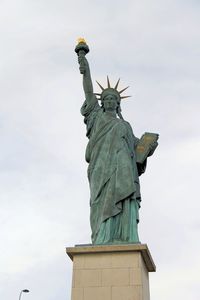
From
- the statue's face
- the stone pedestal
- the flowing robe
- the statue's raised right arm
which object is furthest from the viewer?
the statue's raised right arm

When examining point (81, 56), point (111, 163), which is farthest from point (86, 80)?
point (111, 163)

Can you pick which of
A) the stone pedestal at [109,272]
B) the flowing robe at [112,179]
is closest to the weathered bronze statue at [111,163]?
the flowing robe at [112,179]

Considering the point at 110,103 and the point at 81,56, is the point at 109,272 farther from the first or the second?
the point at 81,56

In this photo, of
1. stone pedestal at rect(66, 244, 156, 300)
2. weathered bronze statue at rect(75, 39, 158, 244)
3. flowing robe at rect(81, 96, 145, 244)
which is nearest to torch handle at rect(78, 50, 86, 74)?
weathered bronze statue at rect(75, 39, 158, 244)

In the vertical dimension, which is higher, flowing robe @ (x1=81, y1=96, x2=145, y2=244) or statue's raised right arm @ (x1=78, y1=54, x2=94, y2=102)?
statue's raised right arm @ (x1=78, y1=54, x2=94, y2=102)

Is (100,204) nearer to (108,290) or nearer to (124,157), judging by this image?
(124,157)

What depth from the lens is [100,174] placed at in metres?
12.0

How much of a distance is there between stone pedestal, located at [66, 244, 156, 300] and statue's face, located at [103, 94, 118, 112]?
3.40m

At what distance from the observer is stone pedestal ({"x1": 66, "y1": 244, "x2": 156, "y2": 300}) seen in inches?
415

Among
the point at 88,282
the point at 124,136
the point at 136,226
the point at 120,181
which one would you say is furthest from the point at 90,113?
the point at 88,282

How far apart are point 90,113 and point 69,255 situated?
344 cm

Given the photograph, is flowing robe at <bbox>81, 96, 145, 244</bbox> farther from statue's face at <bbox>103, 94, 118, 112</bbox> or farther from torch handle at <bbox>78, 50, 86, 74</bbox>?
torch handle at <bbox>78, 50, 86, 74</bbox>

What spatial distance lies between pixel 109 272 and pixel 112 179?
78.8 inches

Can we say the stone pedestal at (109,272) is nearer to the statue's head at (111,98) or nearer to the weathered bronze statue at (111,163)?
the weathered bronze statue at (111,163)
